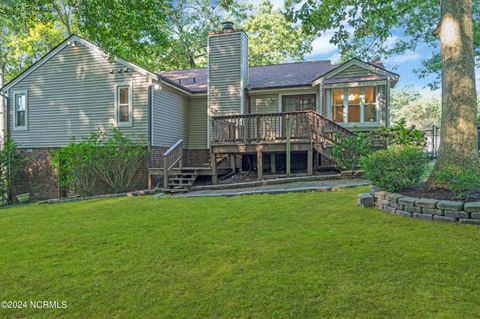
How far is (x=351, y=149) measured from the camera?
31.1ft

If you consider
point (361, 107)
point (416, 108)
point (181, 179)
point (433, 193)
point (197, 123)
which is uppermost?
point (416, 108)

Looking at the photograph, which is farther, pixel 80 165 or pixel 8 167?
pixel 8 167

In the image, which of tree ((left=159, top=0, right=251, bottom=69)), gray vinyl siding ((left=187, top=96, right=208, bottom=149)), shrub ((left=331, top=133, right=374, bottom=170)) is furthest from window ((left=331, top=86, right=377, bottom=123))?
tree ((left=159, top=0, right=251, bottom=69))

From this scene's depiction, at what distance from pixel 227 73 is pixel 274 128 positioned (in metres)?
4.17

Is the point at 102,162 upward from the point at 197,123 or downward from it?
downward


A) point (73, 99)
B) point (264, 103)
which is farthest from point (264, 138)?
point (73, 99)

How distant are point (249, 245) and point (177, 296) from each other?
138cm

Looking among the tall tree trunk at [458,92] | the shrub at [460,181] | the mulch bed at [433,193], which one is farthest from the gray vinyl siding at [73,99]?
the shrub at [460,181]

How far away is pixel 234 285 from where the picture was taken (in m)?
3.19

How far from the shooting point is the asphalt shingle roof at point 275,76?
1416cm

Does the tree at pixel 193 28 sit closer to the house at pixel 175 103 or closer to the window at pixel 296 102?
the house at pixel 175 103

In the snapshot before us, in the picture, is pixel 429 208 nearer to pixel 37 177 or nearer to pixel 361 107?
pixel 361 107

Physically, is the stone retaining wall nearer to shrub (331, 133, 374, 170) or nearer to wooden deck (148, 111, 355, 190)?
shrub (331, 133, 374, 170)

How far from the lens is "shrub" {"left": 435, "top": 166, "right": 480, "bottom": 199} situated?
193 inches
